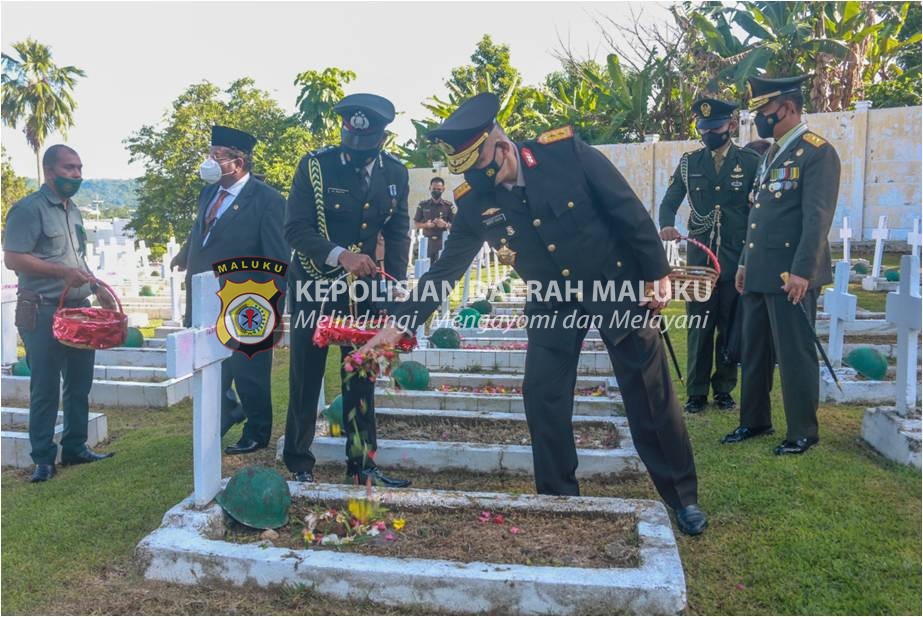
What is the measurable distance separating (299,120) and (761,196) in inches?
1166

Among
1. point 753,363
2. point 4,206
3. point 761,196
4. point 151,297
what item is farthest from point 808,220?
point 4,206

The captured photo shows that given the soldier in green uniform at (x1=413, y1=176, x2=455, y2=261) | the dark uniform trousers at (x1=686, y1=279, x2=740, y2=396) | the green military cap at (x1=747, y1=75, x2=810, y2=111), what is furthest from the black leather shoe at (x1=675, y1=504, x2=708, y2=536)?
the soldier in green uniform at (x1=413, y1=176, x2=455, y2=261)

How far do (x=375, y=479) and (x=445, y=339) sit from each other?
359 cm

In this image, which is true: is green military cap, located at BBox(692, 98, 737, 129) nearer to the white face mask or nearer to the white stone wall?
the white face mask

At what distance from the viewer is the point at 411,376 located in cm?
653

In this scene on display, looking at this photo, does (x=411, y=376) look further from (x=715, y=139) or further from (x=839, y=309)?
(x=839, y=309)

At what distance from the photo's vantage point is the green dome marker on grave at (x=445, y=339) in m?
8.07

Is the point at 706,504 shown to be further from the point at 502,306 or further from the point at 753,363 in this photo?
the point at 502,306

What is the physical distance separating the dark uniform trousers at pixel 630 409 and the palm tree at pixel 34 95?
4498 cm

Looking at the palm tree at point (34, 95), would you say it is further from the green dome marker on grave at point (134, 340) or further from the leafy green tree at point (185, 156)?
the green dome marker on grave at point (134, 340)

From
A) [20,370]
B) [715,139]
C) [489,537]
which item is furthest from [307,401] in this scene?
[20,370]

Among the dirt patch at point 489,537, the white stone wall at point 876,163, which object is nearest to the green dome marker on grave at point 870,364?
the dirt patch at point 489,537

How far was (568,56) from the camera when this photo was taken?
91.6 ft

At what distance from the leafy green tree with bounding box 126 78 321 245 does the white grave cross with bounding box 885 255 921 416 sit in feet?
85.2
